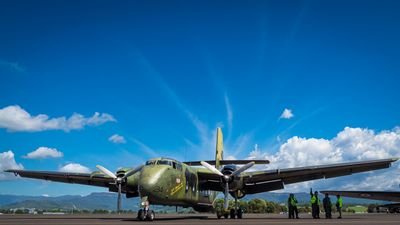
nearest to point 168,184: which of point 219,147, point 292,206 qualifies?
point 292,206

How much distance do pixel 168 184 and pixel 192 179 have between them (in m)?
5.02

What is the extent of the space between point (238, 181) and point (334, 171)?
7338 mm

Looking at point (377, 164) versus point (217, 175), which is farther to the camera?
point (217, 175)

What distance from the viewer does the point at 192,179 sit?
2694 cm

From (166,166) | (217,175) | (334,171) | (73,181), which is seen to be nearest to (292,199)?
(334,171)

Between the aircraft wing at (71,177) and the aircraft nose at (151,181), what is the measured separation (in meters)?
8.83

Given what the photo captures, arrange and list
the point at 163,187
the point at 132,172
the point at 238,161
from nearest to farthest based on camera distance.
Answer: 1. the point at 163,187
2. the point at 132,172
3. the point at 238,161

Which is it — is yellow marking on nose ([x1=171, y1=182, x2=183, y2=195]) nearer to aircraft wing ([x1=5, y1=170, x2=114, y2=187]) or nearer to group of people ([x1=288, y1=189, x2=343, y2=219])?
aircraft wing ([x1=5, y1=170, x2=114, y2=187])

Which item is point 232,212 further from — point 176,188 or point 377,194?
point 377,194

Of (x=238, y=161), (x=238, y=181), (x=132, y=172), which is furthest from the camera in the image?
(x=238, y=161)

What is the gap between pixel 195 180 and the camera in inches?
1090

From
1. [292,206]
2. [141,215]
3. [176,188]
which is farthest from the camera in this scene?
[292,206]

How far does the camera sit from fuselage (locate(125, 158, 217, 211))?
67.8 feet

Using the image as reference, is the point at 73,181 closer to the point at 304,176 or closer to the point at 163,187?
the point at 163,187
